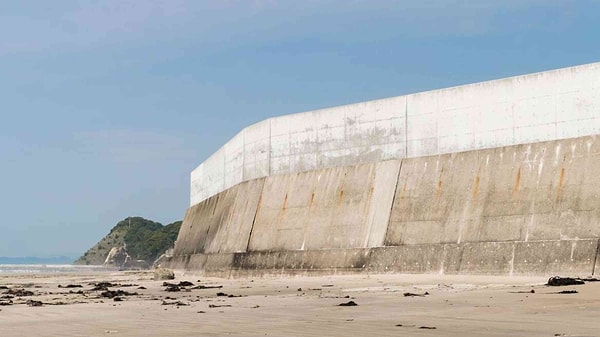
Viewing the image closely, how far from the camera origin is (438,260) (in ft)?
76.8

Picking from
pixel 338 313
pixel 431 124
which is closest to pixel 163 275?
pixel 431 124

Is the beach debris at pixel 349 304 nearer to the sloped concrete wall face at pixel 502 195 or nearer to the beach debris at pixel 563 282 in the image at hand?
the beach debris at pixel 563 282

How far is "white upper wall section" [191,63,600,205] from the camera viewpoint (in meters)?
22.5

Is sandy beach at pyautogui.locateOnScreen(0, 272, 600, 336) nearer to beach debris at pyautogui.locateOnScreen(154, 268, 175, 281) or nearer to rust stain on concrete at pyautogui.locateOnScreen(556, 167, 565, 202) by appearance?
rust stain on concrete at pyautogui.locateOnScreen(556, 167, 565, 202)

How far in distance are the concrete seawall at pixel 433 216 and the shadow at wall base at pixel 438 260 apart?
0.03m

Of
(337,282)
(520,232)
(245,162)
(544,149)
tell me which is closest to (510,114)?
(544,149)

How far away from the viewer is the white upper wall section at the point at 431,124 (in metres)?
22.5

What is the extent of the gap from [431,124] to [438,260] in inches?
170

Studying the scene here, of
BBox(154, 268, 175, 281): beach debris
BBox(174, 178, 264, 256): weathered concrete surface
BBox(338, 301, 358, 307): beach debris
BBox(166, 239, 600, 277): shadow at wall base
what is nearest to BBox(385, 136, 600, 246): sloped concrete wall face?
BBox(166, 239, 600, 277): shadow at wall base

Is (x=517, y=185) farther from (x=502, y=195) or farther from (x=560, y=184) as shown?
(x=560, y=184)

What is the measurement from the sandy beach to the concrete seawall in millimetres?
2506

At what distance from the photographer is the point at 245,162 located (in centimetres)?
3378

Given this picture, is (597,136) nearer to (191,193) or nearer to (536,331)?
(536,331)

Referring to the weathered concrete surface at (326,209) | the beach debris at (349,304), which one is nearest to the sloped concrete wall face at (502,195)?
the weathered concrete surface at (326,209)
